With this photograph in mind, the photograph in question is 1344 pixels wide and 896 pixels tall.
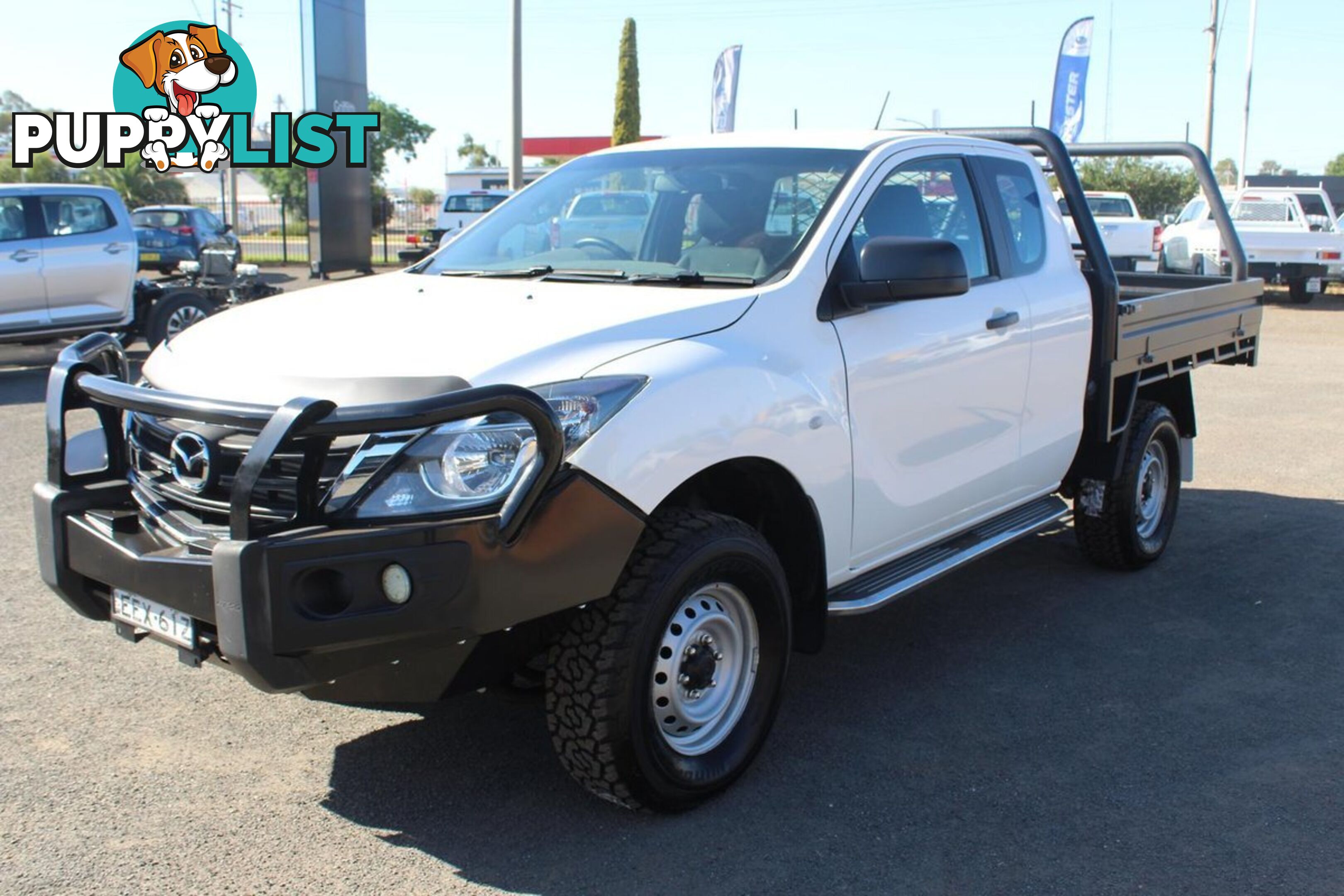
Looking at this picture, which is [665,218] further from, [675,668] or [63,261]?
[63,261]

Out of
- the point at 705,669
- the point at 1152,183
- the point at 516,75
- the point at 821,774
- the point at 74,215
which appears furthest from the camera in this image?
the point at 1152,183

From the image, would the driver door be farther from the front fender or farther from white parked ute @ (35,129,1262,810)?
the front fender

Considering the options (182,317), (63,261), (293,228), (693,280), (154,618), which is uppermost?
(293,228)

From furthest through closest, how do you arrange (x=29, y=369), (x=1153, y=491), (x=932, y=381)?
(x=29, y=369)
(x=1153, y=491)
(x=932, y=381)

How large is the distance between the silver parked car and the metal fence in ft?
63.5

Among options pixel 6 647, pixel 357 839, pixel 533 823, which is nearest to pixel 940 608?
pixel 533 823

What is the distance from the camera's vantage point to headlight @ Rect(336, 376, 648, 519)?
3088 mm

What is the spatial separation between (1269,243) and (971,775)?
2055 cm

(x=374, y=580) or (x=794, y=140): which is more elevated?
(x=794, y=140)

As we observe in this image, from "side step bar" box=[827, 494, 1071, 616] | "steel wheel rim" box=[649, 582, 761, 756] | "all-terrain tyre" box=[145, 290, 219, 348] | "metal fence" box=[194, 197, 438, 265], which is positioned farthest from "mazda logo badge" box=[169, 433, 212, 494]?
"metal fence" box=[194, 197, 438, 265]

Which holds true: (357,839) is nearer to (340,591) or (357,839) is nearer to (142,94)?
(340,591)

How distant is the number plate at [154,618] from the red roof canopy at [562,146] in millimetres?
61110

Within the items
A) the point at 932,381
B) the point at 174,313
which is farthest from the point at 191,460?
the point at 174,313

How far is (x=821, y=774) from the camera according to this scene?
157 inches
